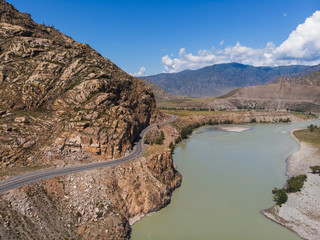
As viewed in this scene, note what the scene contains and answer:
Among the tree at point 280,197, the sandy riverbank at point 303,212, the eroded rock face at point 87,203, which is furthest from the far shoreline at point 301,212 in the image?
the eroded rock face at point 87,203

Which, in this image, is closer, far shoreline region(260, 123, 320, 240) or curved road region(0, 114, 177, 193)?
far shoreline region(260, 123, 320, 240)

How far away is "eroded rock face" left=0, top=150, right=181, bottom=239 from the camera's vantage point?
26828 mm

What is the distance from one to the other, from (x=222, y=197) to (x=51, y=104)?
150 ft

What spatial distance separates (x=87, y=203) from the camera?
105 ft

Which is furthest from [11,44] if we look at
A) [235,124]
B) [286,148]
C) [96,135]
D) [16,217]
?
[235,124]

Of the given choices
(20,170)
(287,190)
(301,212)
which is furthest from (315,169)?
(20,170)

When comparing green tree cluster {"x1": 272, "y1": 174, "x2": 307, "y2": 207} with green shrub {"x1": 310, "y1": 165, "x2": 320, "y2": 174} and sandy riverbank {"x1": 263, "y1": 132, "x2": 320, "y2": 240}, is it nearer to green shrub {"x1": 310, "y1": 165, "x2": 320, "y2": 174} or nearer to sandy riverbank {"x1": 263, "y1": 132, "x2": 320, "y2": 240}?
sandy riverbank {"x1": 263, "y1": 132, "x2": 320, "y2": 240}

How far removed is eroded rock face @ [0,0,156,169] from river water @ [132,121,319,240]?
59.0 feet

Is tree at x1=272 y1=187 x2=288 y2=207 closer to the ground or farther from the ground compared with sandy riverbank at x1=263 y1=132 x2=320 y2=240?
farther from the ground

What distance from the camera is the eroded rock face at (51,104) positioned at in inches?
1614

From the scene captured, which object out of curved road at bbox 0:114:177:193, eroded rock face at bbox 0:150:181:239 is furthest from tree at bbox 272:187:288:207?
curved road at bbox 0:114:177:193

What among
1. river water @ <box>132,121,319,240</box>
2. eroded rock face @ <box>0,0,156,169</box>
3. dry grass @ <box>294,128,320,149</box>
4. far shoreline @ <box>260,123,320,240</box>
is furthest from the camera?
dry grass @ <box>294,128,320,149</box>

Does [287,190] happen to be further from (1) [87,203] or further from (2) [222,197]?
(1) [87,203]

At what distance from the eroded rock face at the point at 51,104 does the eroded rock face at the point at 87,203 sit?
25.5 ft
